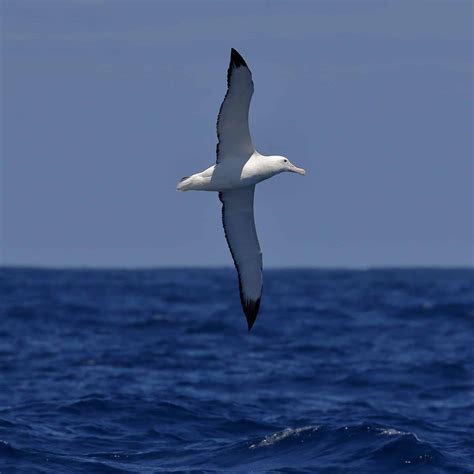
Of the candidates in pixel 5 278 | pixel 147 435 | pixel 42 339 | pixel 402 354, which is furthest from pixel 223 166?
pixel 5 278

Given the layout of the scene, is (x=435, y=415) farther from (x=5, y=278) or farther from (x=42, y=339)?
(x=5, y=278)

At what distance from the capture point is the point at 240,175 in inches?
685

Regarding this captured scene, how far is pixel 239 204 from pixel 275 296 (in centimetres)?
3582

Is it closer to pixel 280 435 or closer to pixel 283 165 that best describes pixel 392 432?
pixel 280 435

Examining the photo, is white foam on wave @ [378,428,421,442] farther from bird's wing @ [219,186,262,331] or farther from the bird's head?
the bird's head

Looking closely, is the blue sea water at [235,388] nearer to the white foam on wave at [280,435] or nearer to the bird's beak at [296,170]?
the white foam on wave at [280,435]

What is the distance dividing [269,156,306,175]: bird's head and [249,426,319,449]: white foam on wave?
15.1ft

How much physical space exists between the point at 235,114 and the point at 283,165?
1.17 m

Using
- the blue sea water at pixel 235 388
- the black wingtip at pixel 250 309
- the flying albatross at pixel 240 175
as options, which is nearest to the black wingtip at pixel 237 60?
the flying albatross at pixel 240 175

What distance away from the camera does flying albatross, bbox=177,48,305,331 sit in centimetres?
1669

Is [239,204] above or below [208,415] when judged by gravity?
above

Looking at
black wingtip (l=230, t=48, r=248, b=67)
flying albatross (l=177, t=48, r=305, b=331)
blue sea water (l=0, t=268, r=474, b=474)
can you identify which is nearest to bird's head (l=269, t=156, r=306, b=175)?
flying albatross (l=177, t=48, r=305, b=331)

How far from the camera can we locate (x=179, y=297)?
53250 millimetres

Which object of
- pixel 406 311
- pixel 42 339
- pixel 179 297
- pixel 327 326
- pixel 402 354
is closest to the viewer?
pixel 402 354
